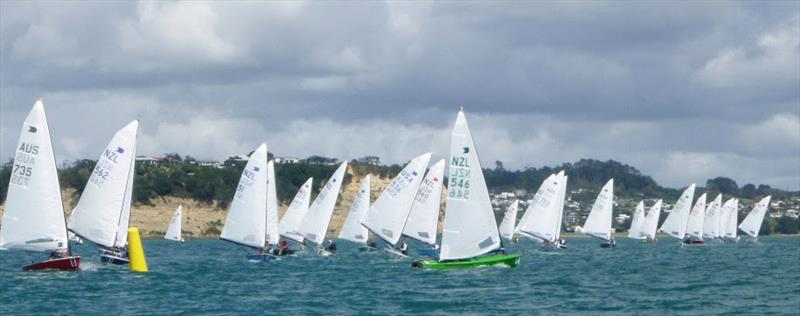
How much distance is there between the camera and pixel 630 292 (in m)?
41.8

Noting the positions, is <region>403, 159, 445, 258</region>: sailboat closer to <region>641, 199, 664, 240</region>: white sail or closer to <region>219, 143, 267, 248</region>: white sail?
<region>219, 143, 267, 248</region>: white sail

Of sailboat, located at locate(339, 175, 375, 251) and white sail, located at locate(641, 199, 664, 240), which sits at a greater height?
white sail, located at locate(641, 199, 664, 240)

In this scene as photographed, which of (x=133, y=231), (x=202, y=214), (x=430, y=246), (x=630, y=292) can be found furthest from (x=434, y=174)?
(x=202, y=214)

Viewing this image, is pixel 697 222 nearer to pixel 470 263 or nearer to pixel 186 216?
pixel 186 216

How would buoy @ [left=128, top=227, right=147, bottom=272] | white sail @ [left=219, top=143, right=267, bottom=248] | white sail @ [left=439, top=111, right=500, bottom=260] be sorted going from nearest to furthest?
white sail @ [left=439, top=111, right=500, bottom=260] < buoy @ [left=128, top=227, right=147, bottom=272] < white sail @ [left=219, top=143, right=267, bottom=248]

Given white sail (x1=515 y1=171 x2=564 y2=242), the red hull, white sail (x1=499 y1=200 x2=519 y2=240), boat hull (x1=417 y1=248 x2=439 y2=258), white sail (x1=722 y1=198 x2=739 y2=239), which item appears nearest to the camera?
the red hull

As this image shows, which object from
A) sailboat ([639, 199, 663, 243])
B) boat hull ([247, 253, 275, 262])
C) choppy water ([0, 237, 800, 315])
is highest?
sailboat ([639, 199, 663, 243])

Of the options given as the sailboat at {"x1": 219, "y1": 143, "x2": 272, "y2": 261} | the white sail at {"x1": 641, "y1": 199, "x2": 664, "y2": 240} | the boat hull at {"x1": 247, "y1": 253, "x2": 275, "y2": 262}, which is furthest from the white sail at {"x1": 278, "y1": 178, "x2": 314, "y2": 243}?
the white sail at {"x1": 641, "y1": 199, "x2": 664, "y2": 240}

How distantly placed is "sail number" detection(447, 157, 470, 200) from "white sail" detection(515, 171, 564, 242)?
3703 centimetres

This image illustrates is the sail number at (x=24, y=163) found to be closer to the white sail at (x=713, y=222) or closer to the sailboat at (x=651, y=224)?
the sailboat at (x=651, y=224)

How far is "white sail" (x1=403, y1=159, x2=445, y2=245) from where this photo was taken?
62625mm

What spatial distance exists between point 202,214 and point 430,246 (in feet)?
285

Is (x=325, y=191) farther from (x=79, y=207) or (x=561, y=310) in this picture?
(x=561, y=310)

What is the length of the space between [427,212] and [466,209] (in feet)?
46.0
